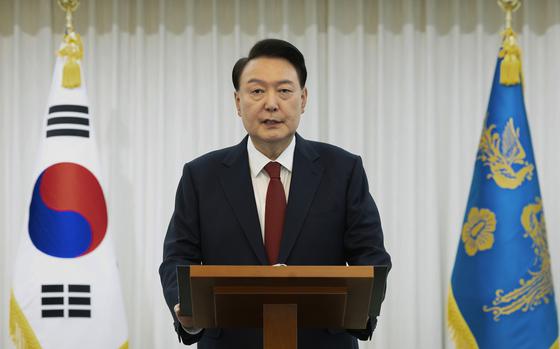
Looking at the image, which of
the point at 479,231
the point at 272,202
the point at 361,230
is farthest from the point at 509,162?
the point at 272,202

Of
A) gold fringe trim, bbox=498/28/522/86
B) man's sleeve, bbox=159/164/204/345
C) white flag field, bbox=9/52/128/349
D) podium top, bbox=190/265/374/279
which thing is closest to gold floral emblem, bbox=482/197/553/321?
gold fringe trim, bbox=498/28/522/86

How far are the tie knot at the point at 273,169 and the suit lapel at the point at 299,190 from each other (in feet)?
0.16

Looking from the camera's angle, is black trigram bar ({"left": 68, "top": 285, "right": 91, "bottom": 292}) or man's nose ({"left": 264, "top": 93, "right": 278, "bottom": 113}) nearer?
man's nose ({"left": 264, "top": 93, "right": 278, "bottom": 113})

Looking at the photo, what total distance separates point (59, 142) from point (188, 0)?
4.25 feet

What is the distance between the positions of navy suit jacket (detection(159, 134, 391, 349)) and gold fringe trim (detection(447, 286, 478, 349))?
2.01m

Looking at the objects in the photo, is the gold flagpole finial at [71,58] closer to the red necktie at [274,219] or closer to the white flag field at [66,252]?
the white flag field at [66,252]

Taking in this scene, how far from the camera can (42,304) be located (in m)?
4.32

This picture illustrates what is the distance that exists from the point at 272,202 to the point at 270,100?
293 mm

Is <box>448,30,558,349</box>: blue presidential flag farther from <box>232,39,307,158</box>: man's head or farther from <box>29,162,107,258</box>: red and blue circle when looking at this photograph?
<box>232,39,307,158</box>: man's head

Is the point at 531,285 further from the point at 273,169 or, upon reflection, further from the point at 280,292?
the point at 280,292

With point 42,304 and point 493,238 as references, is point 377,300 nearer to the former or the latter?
point 493,238

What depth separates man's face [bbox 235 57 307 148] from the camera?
2.46 m

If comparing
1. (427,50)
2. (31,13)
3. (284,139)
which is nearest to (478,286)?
(427,50)

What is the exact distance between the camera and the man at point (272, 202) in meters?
2.39
